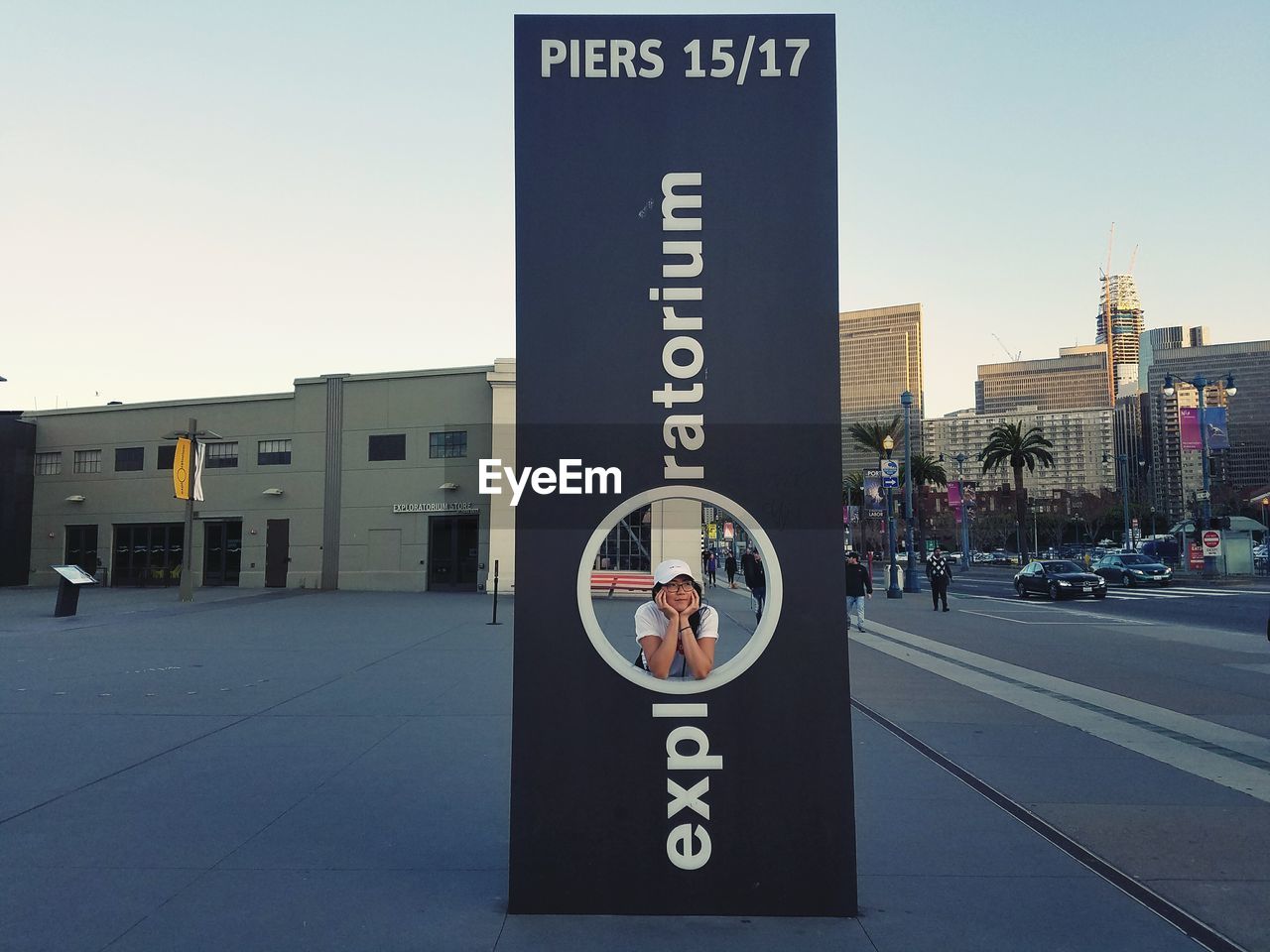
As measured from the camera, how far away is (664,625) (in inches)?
171

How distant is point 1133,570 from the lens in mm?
37344

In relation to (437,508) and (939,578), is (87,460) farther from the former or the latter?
(939,578)

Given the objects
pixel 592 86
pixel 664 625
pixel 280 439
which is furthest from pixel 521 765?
pixel 280 439

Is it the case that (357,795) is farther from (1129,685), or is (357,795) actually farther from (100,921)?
(1129,685)

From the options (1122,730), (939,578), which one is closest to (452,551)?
(939,578)

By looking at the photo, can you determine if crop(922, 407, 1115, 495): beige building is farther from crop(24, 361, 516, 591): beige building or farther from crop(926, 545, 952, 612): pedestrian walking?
crop(926, 545, 952, 612): pedestrian walking

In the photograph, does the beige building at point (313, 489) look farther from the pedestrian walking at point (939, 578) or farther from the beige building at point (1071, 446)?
the beige building at point (1071, 446)

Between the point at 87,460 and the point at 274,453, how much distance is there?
414 inches

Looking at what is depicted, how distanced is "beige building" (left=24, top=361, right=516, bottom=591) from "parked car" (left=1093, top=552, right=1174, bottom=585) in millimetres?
26591

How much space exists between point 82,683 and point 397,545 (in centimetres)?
2489

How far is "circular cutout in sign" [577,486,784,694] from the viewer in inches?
161

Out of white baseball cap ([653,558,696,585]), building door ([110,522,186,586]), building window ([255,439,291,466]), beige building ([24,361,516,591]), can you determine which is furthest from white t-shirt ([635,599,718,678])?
building door ([110,522,186,586])

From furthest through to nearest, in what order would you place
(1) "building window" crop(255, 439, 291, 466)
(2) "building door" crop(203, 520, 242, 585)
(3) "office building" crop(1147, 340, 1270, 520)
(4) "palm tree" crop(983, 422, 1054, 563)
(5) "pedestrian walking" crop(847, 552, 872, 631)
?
(3) "office building" crop(1147, 340, 1270, 520)
(4) "palm tree" crop(983, 422, 1054, 563)
(2) "building door" crop(203, 520, 242, 585)
(1) "building window" crop(255, 439, 291, 466)
(5) "pedestrian walking" crop(847, 552, 872, 631)

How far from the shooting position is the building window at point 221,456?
3838 centimetres
